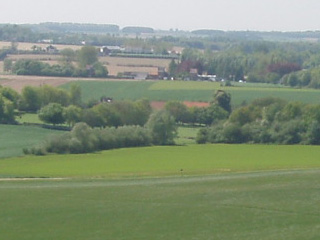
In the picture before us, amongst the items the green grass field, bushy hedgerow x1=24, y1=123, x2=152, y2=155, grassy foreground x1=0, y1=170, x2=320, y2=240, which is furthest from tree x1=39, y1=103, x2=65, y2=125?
grassy foreground x1=0, y1=170, x2=320, y2=240

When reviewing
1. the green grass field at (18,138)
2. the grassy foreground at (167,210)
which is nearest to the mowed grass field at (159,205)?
the grassy foreground at (167,210)

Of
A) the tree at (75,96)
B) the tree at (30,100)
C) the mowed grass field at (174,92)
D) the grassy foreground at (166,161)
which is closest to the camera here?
the grassy foreground at (166,161)

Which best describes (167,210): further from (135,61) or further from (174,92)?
(135,61)

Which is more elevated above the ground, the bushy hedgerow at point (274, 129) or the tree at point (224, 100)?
the bushy hedgerow at point (274, 129)

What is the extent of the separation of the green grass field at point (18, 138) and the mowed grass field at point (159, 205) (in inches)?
399

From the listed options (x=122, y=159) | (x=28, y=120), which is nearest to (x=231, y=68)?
(x=28, y=120)

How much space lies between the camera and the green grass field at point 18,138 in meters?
48.0

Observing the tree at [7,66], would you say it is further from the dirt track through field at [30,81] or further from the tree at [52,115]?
the tree at [52,115]

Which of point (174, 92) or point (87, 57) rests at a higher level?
point (174, 92)

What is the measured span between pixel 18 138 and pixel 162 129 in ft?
28.4

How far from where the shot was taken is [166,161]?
142 feet

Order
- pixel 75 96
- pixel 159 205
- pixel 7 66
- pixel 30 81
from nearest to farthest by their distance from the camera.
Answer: pixel 159 205 → pixel 75 96 → pixel 30 81 → pixel 7 66

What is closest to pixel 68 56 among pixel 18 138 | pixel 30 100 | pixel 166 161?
pixel 30 100

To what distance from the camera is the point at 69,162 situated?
43.2m
